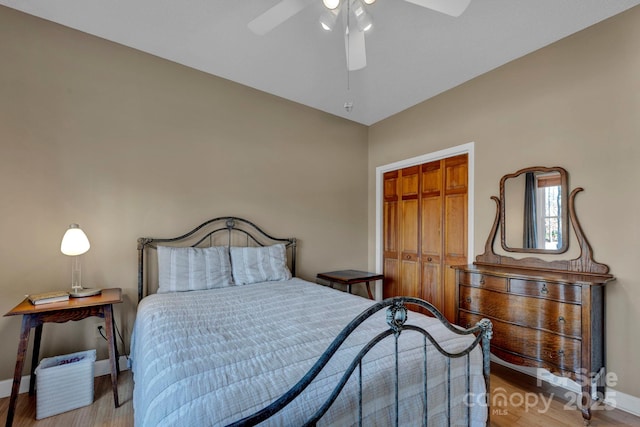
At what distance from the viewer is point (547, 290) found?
2.04 metres

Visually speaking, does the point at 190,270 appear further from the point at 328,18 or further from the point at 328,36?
the point at 328,36

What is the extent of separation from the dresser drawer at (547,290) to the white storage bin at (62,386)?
313cm

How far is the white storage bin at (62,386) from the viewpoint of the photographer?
190 cm

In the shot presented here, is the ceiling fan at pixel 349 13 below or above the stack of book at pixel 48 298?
above

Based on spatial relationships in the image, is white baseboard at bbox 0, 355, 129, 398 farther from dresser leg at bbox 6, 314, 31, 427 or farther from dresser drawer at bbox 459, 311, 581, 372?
dresser drawer at bbox 459, 311, 581, 372

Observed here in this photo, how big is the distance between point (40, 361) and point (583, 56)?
186 inches

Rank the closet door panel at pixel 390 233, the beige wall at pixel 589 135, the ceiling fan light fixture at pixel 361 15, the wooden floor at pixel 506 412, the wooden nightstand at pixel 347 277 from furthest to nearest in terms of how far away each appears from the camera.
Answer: the closet door panel at pixel 390 233
the wooden nightstand at pixel 347 277
the beige wall at pixel 589 135
the wooden floor at pixel 506 412
the ceiling fan light fixture at pixel 361 15

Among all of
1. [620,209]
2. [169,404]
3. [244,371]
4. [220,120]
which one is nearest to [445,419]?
[244,371]

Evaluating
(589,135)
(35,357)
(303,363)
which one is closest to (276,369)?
(303,363)

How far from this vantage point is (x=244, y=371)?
1089 millimetres

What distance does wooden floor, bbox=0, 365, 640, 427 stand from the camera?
1.87 m

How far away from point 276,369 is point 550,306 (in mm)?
1982

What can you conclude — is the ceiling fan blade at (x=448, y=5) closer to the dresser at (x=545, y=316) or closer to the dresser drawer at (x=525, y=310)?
the dresser at (x=545, y=316)

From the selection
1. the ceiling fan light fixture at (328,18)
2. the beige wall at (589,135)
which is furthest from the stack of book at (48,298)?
the beige wall at (589,135)
